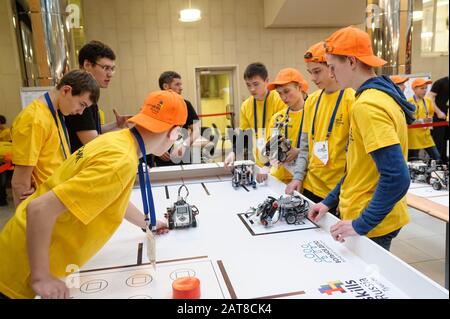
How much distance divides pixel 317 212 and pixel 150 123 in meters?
0.83

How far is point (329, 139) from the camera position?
1765 millimetres

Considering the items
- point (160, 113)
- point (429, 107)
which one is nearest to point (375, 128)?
point (160, 113)

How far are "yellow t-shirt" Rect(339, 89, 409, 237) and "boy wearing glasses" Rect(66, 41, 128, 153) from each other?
149 centimetres

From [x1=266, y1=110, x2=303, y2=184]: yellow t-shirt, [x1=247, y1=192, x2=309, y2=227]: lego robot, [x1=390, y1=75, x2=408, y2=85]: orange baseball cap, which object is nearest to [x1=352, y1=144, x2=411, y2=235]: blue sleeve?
[x1=247, y1=192, x2=309, y2=227]: lego robot

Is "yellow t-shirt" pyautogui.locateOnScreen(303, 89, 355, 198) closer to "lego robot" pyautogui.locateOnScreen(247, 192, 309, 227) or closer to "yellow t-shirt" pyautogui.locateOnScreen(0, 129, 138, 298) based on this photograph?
"lego robot" pyautogui.locateOnScreen(247, 192, 309, 227)

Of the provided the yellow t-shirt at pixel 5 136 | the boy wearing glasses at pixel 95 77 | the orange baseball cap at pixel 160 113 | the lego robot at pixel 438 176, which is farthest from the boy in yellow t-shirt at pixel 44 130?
the yellow t-shirt at pixel 5 136

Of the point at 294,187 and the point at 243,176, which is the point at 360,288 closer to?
the point at 294,187

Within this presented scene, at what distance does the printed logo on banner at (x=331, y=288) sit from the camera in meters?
0.98

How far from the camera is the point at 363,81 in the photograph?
127cm

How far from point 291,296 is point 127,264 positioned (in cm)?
59

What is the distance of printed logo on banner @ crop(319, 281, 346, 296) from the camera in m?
0.98
